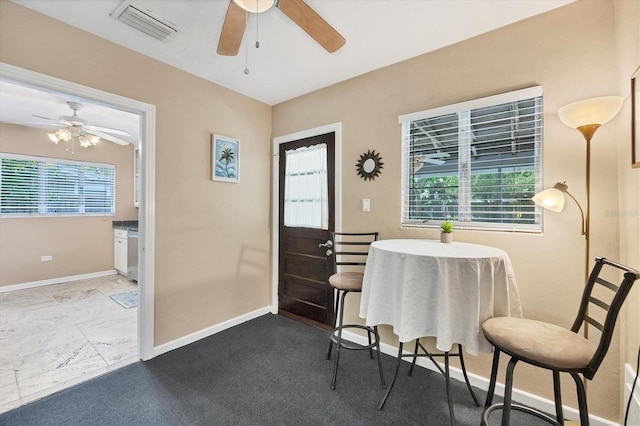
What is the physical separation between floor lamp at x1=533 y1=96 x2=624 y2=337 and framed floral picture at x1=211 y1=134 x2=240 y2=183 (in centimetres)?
276

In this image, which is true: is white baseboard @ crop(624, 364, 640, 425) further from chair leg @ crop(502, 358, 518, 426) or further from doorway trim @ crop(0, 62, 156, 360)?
doorway trim @ crop(0, 62, 156, 360)

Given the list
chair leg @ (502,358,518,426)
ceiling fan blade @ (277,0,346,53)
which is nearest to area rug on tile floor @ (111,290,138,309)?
ceiling fan blade @ (277,0,346,53)

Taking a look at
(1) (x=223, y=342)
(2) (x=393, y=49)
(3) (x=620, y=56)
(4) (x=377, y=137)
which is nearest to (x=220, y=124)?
(4) (x=377, y=137)

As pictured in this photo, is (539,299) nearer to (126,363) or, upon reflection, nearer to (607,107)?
(607,107)

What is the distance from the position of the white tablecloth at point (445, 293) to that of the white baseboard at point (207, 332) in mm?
1992

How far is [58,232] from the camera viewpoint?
467 centimetres

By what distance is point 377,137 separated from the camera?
259 centimetres

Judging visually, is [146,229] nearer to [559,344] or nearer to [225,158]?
[225,158]

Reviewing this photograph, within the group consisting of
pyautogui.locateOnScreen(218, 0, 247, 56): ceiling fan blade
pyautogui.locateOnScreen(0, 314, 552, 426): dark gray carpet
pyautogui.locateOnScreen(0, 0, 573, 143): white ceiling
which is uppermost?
pyautogui.locateOnScreen(0, 0, 573, 143): white ceiling

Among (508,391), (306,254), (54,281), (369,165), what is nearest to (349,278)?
(306,254)

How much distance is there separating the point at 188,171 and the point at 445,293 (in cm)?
250

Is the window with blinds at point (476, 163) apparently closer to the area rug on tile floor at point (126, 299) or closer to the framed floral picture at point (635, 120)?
the framed floral picture at point (635, 120)

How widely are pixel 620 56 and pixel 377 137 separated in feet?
5.22

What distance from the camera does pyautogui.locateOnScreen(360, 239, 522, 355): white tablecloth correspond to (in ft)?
4.73
